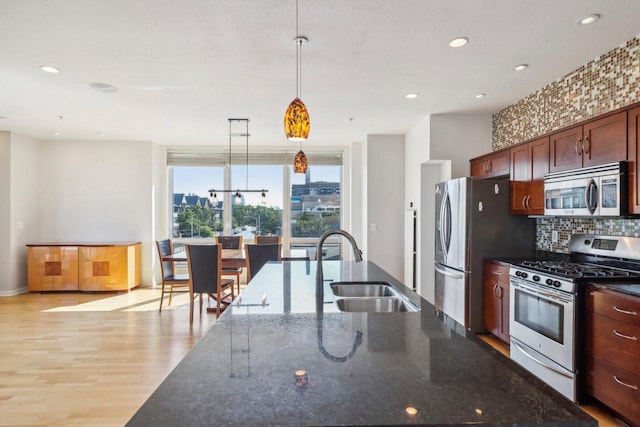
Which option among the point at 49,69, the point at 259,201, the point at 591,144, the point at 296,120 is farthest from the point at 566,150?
the point at 259,201

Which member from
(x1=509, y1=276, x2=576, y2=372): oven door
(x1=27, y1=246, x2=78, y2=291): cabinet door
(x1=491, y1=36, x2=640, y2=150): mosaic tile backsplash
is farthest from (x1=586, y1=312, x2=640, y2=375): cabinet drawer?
(x1=27, y1=246, x2=78, y2=291): cabinet door

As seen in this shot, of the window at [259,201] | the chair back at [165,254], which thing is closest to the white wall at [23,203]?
the window at [259,201]

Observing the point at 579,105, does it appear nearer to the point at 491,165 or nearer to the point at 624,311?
the point at 491,165

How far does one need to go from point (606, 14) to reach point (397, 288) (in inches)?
85.4

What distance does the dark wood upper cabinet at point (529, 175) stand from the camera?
3.24 metres

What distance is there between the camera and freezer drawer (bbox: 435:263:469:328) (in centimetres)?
373

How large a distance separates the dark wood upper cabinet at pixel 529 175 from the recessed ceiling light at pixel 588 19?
102 cm

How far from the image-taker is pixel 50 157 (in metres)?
6.23

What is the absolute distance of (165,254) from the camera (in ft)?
16.2

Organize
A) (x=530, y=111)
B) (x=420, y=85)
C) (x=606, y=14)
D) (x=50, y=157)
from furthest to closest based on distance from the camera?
(x=50, y=157)
(x=530, y=111)
(x=420, y=85)
(x=606, y=14)

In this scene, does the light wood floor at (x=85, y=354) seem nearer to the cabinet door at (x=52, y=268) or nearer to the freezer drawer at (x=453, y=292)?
the cabinet door at (x=52, y=268)

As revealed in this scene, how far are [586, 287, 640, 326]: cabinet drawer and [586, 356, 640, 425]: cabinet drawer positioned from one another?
0.30 m

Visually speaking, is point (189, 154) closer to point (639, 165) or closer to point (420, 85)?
point (420, 85)

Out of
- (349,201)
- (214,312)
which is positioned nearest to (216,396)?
(214,312)
